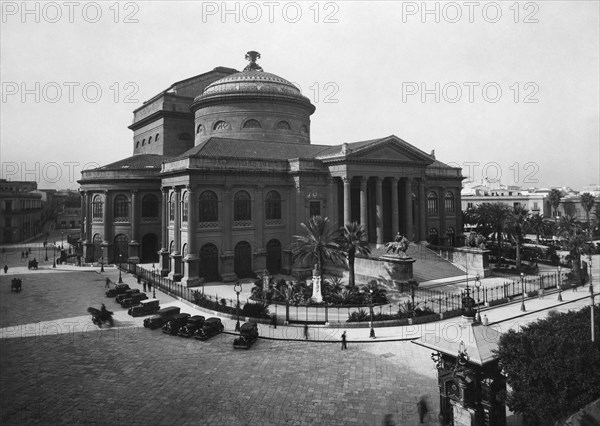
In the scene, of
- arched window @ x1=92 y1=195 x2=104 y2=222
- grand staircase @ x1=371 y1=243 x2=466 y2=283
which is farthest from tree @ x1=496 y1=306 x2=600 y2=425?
arched window @ x1=92 y1=195 x2=104 y2=222

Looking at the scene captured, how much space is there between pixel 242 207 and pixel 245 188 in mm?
1906

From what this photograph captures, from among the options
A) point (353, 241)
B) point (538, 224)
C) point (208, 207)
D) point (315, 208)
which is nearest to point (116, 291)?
point (208, 207)

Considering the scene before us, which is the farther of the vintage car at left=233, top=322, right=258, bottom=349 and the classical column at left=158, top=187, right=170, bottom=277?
the classical column at left=158, top=187, right=170, bottom=277

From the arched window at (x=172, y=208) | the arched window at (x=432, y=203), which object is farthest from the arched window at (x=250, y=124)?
the arched window at (x=432, y=203)

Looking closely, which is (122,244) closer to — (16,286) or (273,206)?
(16,286)

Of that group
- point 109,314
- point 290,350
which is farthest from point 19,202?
point 290,350

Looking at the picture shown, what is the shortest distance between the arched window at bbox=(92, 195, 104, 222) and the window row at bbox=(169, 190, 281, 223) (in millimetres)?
13041

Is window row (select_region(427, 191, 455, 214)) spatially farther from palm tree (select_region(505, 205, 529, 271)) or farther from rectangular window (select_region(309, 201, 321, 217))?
rectangular window (select_region(309, 201, 321, 217))

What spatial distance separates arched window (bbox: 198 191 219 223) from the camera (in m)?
39.6

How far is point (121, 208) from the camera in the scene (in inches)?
1997

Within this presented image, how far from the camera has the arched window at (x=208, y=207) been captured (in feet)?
130

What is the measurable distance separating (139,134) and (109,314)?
4434cm

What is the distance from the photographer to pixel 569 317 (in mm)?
16062

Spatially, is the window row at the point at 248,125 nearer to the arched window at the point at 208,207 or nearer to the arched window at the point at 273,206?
the arched window at the point at 273,206
